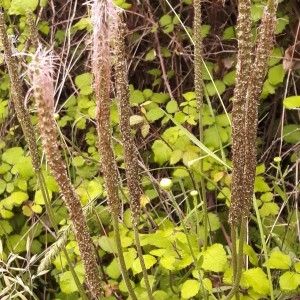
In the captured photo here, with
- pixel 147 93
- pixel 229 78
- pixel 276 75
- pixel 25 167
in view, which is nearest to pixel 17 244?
pixel 25 167

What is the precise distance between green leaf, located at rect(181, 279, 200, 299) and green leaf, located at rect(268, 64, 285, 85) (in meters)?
0.82

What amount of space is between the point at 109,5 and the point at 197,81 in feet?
2.03

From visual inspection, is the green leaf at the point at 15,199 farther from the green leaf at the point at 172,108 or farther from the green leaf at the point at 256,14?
the green leaf at the point at 256,14

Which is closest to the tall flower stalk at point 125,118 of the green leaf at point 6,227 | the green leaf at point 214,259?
the green leaf at point 214,259

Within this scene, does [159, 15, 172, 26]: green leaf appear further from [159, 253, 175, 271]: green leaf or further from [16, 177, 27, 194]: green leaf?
[159, 253, 175, 271]: green leaf

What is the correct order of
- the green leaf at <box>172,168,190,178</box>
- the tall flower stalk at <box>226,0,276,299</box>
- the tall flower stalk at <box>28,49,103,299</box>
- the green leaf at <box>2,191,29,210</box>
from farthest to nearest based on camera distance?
the green leaf at <box>2,191,29,210</box>
the green leaf at <box>172,168,190,178</box>
the tall flower stalk at <box>226,0,276,299</box>
the tall flower stalk at <box>28,49,103,299</box>

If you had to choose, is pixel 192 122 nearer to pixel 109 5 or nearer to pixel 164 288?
pixel 164 288

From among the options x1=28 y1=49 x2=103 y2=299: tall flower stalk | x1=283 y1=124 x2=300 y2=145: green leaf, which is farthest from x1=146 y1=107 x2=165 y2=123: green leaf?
x1=28 y1=49 x2=103 y2=299: tall flower stalk

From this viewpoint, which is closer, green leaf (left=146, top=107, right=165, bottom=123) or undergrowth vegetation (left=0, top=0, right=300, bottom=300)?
undergrowth vegetation (left=0, top=0, right=300, bottom=300)

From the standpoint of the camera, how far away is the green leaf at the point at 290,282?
1463 mm

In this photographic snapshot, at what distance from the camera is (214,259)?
1.46 m

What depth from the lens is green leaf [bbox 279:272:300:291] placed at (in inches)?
57.6

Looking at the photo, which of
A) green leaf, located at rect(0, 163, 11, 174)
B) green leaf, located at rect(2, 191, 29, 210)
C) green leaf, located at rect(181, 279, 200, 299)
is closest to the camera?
green leaf, located at rect(181, 279, 200, 299)

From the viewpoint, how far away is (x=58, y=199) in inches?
84.4
